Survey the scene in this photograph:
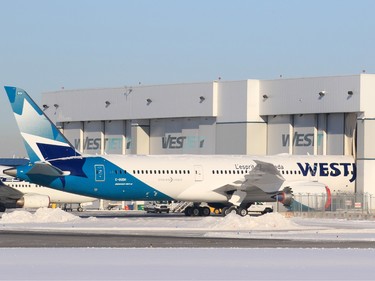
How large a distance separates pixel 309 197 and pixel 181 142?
85.1 ft

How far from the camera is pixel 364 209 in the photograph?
70.8 metres

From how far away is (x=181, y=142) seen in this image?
301ft

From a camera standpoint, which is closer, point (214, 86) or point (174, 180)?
point (174, 180)

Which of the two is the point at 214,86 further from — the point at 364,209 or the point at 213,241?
the point at 213,241

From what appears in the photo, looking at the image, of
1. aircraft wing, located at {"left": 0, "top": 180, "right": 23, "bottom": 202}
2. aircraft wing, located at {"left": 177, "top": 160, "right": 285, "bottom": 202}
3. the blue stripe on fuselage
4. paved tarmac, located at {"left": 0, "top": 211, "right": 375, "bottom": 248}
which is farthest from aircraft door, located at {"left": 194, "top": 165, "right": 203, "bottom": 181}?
paved tarmac, located at {"left": 0, "top": 211, "right": 375, "bottom": 248}

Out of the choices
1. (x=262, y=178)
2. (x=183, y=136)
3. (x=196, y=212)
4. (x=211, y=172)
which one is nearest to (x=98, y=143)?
(x=183, y=136)

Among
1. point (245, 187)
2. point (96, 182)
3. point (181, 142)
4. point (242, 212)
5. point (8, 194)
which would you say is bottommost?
point (242, 212)

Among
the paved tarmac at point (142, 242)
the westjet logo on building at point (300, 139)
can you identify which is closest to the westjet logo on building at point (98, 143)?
the westjet logo on building at point (300, 139)

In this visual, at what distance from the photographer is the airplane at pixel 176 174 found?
62781 millimetres

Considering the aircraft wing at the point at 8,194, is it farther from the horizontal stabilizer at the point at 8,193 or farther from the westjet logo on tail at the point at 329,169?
the westjet logo on tail at the point at 329,169

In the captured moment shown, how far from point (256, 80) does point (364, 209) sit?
62.4ft

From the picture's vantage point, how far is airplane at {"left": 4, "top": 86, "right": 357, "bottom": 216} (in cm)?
6278

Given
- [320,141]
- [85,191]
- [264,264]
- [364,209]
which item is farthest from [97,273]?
[320,141]

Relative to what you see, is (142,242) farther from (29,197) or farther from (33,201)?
(29,197)
